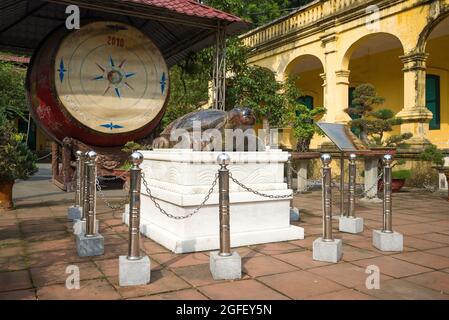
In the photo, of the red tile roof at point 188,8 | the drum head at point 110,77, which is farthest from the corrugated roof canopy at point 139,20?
the drum head at point 110,77

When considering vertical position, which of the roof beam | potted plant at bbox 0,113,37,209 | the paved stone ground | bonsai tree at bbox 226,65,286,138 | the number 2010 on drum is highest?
the roof beam

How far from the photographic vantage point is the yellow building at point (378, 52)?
9.77 metres

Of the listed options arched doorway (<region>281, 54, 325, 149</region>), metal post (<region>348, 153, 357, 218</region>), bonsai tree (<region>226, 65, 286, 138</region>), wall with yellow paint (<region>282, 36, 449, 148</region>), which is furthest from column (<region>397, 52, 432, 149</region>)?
metal post (<region>348, 153, 357, 218</region>)

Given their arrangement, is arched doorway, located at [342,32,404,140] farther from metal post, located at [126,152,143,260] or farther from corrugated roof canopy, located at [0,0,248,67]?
metal post, located at [126,152,143,260]

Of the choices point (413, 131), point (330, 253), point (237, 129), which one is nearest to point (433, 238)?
point (330, 253)

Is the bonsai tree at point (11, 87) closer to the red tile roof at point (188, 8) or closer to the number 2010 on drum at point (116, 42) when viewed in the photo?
the number 2010 on drum at point (116, 42)

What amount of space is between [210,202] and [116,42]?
569 cm

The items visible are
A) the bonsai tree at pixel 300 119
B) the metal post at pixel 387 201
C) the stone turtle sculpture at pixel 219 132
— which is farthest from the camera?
the bonsai tree at pixel 300 119

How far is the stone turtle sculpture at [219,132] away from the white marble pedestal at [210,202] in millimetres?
206

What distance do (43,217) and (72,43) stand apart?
155 inches

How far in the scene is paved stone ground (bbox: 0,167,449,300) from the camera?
2.90 metres

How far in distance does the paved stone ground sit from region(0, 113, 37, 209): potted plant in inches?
40.9

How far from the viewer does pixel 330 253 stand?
3.69m

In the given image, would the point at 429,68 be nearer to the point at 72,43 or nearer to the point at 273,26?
the point at 273,26
